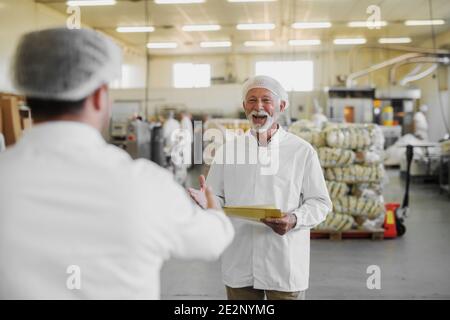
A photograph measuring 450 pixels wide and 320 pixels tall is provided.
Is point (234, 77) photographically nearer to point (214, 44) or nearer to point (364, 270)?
point (214, 44)

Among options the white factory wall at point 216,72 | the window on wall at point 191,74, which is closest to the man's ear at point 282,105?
the white factory wall at point 216,72

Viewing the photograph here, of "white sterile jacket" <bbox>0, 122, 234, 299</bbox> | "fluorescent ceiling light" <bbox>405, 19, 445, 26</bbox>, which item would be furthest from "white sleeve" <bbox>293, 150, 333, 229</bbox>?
"fluorescent ceiling light" <bbox>405, 19, 445, 26</bbox>

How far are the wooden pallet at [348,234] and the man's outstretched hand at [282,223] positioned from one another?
401cm

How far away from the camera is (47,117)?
1036mm

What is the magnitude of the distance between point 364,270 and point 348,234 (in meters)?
1.24

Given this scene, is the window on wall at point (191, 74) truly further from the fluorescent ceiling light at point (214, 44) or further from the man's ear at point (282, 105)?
the man's ear at point (282, 105)

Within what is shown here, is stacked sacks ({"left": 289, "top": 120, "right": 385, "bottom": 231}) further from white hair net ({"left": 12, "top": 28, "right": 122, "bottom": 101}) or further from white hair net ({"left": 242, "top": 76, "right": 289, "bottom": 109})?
white hair net ({"left": 12, "top": 28, "right": 122, "bottom": 101})

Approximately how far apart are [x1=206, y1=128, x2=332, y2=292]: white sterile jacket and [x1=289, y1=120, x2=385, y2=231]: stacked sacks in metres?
3.71

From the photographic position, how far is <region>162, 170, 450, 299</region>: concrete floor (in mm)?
4047

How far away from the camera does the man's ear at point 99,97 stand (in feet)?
3.49

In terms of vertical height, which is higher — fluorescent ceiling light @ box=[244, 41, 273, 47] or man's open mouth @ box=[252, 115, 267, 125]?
fluorescent ceiling light @ box=[244, 41, 273, 47]

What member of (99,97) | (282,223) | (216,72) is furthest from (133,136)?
(216,72)

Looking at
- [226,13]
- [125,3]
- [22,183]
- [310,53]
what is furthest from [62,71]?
[310,53]

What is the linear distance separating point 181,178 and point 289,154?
7.90 meters
